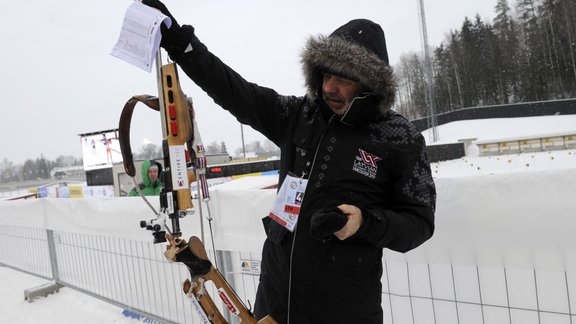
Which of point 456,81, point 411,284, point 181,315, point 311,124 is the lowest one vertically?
point 181,315

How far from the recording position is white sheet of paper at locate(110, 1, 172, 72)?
1.44 metres

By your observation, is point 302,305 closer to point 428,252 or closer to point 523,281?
point 428,252

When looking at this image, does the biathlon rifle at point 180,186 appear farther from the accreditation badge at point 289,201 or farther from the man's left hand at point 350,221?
the man's left hand at point 350,221

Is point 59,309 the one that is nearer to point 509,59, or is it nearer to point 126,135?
point 126,135

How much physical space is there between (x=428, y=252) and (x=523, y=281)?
458 mm

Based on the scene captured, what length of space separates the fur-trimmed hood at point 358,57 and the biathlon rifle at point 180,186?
594 mm

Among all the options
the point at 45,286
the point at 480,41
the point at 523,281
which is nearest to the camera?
the point at 523,281

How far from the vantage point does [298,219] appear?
154 centimetres

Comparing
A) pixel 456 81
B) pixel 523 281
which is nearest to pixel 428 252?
pixel 523 281

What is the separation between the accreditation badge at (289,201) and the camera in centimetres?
154

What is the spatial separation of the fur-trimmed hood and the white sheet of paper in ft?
2.00

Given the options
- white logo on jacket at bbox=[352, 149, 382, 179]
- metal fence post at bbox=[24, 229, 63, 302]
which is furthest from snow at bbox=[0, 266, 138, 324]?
white logo on jacket at bbox=[352, 149, 382, 179]

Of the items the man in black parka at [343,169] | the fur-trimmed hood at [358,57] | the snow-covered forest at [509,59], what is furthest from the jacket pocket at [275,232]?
the snow-covered forest at [509,59]

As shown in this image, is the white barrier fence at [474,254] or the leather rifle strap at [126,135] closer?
the white barrier fence at [474,254]
